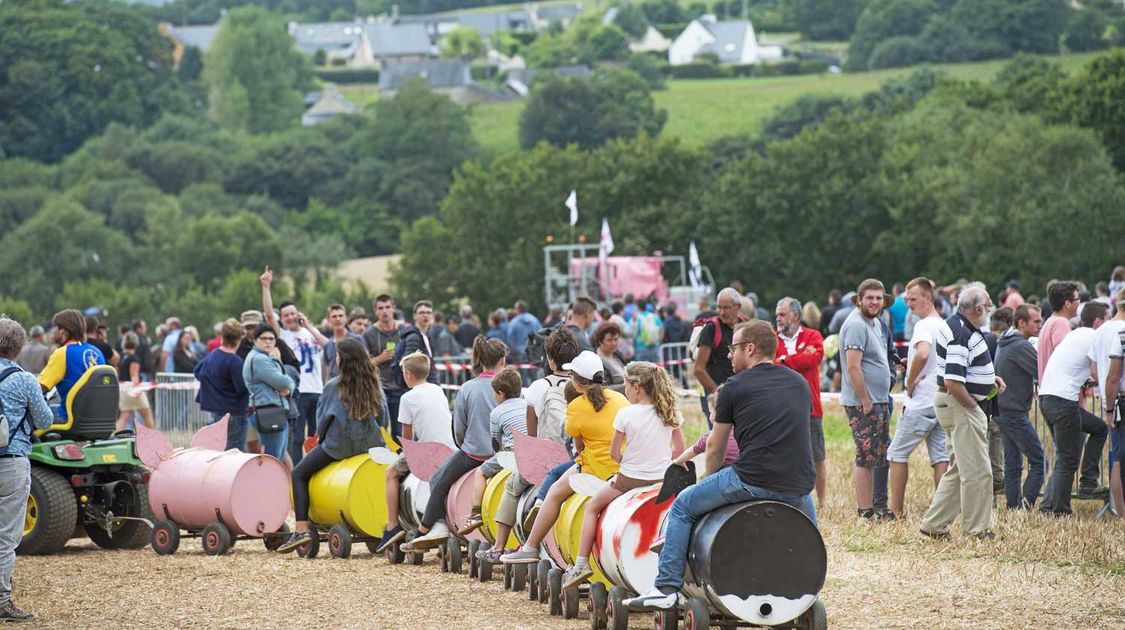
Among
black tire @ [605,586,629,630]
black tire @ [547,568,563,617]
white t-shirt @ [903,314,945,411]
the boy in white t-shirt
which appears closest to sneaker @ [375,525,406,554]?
the boy in white t-shirt

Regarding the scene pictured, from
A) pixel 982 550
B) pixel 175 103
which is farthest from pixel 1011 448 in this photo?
pixel 175 103

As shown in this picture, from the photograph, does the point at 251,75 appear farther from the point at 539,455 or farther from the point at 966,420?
the point at 539,455

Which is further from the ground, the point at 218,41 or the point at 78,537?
the point at 218,41

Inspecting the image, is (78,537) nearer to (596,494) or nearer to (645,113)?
(596,494)

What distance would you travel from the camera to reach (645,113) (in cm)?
13475

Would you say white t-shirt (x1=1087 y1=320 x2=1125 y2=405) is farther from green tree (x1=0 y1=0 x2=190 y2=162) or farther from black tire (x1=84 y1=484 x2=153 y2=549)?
green tree (x1=0 y1=0 x2=190 y2=162)

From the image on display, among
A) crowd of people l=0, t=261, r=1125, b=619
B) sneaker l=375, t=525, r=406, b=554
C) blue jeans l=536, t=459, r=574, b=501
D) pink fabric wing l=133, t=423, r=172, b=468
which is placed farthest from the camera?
pink fabric wing l=133, t=423, r=172, b=468

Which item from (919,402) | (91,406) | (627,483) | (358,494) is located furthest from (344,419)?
(919,402)

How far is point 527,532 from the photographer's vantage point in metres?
10.2

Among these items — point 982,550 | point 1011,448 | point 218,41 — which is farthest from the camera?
point 218,41

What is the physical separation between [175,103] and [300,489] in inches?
5957

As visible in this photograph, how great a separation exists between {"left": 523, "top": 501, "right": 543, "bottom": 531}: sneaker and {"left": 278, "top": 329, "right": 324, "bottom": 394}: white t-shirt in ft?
19.0

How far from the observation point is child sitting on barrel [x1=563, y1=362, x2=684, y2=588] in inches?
355

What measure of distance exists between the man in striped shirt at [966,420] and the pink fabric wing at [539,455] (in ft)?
10.5
